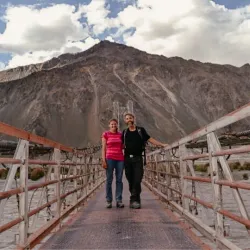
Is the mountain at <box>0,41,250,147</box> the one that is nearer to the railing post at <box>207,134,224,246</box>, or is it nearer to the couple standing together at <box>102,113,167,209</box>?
the couple standing together at <box>102,113,167,209</box>

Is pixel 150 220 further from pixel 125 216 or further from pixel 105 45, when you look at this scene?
pixel 105 45

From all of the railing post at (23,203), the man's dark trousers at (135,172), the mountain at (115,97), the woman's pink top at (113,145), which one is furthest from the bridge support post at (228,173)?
the mountain at (115,97)

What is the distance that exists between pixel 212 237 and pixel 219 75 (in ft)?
408

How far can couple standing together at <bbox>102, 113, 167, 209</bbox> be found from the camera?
287 inches

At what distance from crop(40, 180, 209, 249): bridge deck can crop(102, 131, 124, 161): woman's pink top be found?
1214mm

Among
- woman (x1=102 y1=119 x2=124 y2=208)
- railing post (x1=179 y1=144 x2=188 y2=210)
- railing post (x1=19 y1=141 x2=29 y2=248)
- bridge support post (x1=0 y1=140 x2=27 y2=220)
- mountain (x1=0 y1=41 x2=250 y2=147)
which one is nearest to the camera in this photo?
bridge support post (x1=0 y1=140 x2=27 y2=220)

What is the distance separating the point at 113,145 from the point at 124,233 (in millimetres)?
2758

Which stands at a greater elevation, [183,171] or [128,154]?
[128,154]

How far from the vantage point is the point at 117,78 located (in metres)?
113

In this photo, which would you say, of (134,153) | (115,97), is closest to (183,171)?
(134,153)

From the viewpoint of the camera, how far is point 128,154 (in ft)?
24.5

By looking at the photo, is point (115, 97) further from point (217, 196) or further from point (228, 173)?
point (228, 173)

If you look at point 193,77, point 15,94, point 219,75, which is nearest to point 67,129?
point 15,94

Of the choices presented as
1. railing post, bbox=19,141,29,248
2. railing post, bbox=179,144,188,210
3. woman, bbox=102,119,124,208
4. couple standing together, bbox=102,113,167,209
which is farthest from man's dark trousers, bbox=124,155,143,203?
railing post, bbox=19,141,29,248
